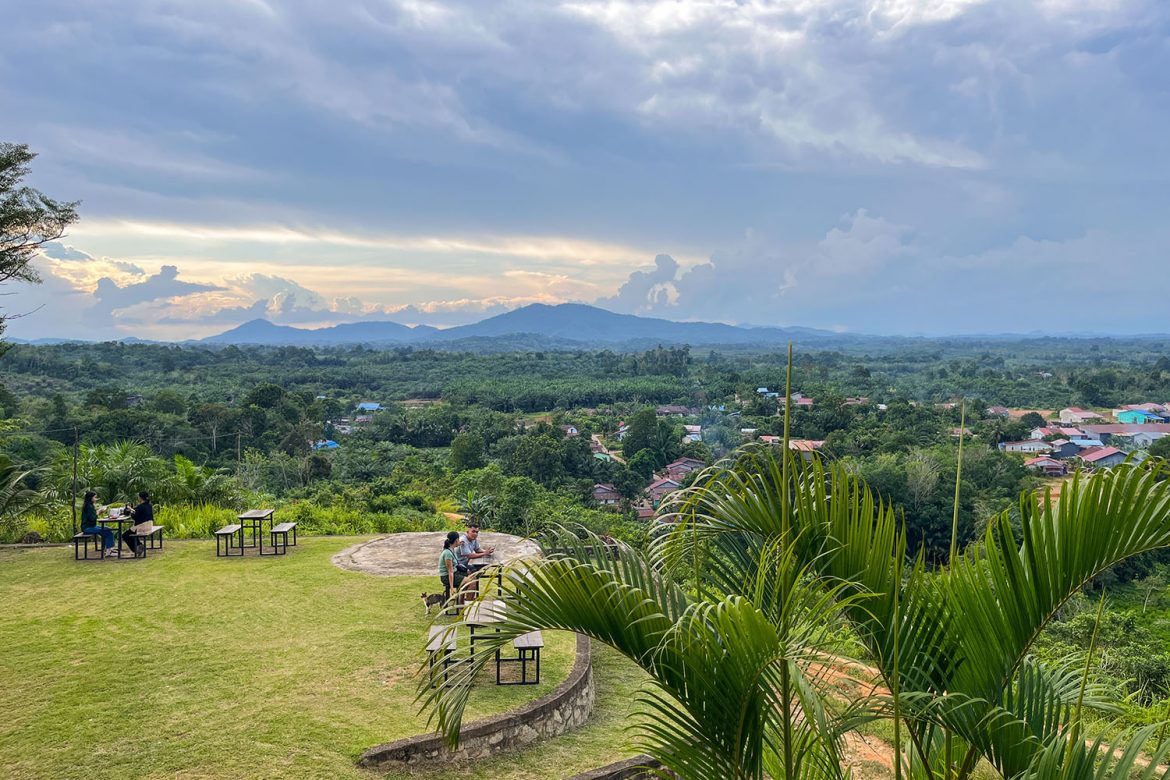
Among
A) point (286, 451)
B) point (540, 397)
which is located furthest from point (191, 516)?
point (540, 397)

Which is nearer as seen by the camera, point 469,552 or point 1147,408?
point 469,552

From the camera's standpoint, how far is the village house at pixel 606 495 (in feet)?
103

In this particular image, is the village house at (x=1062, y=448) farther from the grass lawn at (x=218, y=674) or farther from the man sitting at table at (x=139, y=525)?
the man sitting at table at (x=139, y=525)

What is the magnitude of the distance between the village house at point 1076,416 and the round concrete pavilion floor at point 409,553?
54725 mm

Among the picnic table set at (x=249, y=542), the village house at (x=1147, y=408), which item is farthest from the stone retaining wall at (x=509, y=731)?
the village house at (x=1147, y=408)

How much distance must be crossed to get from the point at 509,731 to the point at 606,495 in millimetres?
27090

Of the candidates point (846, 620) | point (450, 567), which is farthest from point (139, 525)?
point (846, 620)

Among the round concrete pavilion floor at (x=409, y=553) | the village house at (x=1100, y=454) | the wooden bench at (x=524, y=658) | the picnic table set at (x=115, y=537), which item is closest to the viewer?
the wooden bench at (x=524, y=658)

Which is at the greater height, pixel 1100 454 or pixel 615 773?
pixel 615 773

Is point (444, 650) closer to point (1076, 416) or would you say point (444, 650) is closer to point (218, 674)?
point (218, 674)

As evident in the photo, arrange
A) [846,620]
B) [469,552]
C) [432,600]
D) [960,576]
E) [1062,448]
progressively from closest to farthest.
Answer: [960,576] < [846,620] < [432,600] < [469,552] < [1062,448]

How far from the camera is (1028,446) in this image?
43000mm

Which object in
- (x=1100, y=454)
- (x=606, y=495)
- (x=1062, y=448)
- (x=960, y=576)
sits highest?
(x=960, y=576)

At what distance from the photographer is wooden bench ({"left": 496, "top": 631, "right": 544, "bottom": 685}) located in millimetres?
5539
